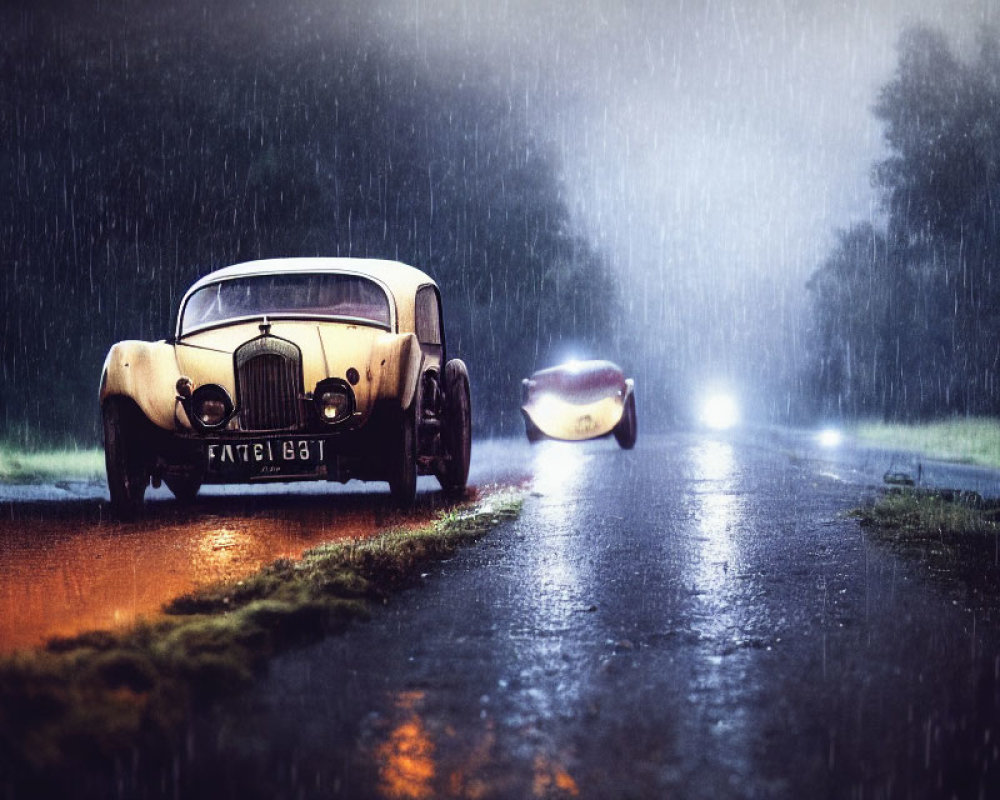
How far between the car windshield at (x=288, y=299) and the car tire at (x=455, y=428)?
113cm

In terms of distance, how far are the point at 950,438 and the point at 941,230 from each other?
29.0 feet

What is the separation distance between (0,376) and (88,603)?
16.1 m

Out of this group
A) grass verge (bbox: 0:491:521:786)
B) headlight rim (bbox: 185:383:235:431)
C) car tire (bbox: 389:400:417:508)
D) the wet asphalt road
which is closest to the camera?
the wet asphalt road

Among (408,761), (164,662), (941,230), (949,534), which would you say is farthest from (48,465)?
(941,230)

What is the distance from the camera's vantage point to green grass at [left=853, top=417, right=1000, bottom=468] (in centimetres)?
2274

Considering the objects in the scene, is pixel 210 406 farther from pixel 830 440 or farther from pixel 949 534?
pixel 830 440

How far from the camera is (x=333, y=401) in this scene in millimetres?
7902

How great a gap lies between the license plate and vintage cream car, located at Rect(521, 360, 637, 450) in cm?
974

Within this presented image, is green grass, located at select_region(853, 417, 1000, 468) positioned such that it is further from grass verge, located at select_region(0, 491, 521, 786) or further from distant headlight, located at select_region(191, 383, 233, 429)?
grass verge, located at select_region(0, 491, 521, 786)

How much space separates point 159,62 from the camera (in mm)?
20312

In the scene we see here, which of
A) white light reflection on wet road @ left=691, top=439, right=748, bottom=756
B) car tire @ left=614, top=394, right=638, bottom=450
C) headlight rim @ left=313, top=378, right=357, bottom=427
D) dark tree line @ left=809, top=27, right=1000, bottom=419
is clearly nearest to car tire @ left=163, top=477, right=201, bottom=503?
headlight rim @ left=313, top=378, right=357, bottom=427

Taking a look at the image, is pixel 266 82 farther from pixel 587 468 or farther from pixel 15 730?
pixel 15 730

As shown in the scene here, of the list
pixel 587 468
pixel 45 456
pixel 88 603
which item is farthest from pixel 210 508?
pixel 45 456

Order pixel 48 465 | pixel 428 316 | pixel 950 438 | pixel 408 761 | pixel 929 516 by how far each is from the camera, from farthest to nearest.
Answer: pixel 950 438
pixel 48 465
pixel 428 316
pixel 929 516
pixel 408 761
